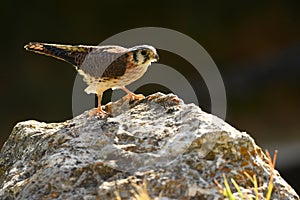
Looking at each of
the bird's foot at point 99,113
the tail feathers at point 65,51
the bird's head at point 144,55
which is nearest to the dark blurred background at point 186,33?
the tail feathers at point 65,51

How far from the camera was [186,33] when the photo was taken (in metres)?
7.11

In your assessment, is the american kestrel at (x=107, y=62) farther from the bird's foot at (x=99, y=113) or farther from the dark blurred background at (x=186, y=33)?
the dark blurred background at (x=186, y=33)

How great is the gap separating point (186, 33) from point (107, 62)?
398 cm

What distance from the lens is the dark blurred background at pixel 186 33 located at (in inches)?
280

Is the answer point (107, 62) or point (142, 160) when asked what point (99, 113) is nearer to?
point (107, 62)

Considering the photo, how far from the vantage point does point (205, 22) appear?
716 centimetres

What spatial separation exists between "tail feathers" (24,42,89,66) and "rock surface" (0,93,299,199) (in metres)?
0.50

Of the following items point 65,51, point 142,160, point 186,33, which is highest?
point 186,33

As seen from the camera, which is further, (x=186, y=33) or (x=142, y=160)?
(x=186, y=33)

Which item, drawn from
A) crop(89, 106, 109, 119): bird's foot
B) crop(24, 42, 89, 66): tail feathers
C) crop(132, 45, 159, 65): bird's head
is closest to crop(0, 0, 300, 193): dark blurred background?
crop(24, 42, 89, 66): tail feathers

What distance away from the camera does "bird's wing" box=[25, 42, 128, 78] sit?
3.16 meters

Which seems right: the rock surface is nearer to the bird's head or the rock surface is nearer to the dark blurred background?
the bird's head

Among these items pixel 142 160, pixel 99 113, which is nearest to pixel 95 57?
pixel 99 113

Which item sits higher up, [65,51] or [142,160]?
[65,51]
